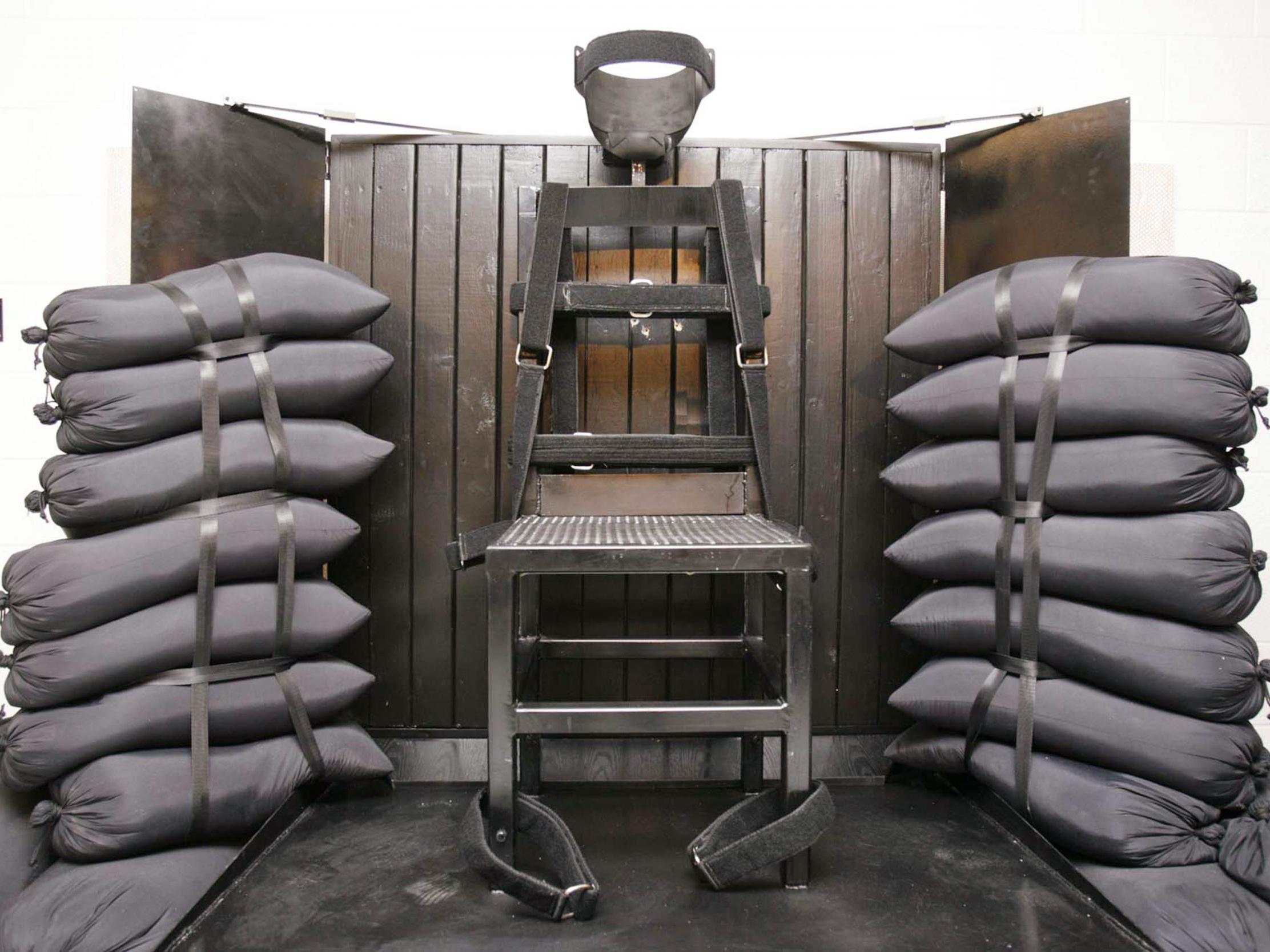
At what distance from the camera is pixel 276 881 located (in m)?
1.22

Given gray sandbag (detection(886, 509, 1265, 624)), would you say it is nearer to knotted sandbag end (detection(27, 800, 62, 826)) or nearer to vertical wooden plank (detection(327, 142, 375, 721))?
vertical wooden plank (detection(327, 142, 375, 721))

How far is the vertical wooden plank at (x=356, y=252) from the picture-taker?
1.74m

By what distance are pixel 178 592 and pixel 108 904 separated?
0.49 metres

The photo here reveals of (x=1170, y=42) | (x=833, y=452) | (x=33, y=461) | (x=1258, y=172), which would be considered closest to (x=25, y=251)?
(x=33, y=461)

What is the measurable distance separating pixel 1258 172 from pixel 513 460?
1.90m

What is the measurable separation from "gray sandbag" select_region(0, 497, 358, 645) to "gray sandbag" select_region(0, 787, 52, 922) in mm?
291

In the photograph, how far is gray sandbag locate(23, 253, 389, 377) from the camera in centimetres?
128

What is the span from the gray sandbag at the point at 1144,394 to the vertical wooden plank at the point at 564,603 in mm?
981

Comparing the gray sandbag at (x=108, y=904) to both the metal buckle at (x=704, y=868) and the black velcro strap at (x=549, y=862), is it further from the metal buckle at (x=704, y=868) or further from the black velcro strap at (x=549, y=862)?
the metal buckle at (x=704, y=868)

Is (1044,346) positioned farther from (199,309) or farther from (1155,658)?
(199,309)

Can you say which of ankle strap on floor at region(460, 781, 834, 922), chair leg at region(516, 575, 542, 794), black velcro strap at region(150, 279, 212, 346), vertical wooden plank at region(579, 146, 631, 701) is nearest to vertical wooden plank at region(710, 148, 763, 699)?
vertical wooden plank at region(579, 146, 631, 701)

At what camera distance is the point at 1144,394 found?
1.27 meters

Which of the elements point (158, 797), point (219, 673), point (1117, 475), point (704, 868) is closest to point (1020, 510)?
point (1117, 475)

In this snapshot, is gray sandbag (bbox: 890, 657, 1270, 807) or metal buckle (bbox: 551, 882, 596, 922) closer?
metal buckle (bbox: 551, 882, 596, 922)
